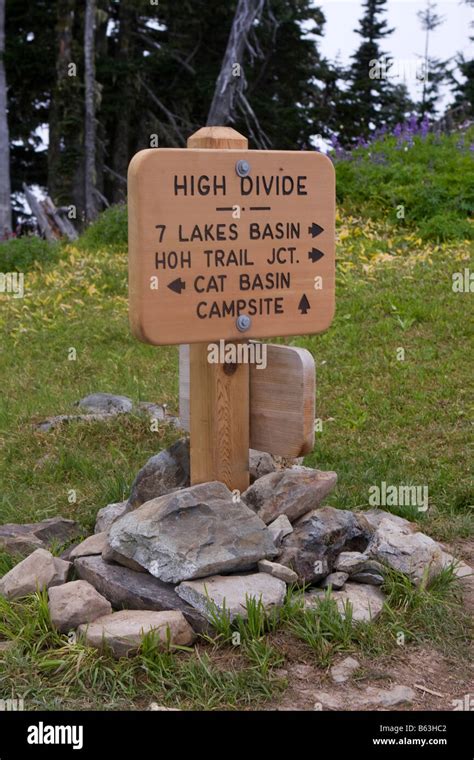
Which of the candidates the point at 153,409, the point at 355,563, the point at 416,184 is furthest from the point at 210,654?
the point at 416,184

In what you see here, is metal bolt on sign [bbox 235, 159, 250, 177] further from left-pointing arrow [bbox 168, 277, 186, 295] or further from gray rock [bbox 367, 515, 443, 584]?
gray rock [bbox 367, 515, 443, 584]

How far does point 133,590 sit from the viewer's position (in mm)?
3666

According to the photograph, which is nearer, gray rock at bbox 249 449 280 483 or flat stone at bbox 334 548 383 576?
flat stone at bbox 334 548 383 576

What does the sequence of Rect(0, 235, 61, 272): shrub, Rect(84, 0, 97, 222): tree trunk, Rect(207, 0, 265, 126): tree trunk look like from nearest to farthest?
Rect(0, 235, 61, 272): shrub → Rect(207, 0, 265, 126): tree trunk → Rect(84, 0, 97, 222): tree trunk

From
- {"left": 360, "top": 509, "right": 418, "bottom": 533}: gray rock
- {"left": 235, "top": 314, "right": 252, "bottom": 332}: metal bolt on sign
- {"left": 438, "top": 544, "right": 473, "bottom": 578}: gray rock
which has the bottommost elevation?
{"left": 438, "top": 544, "right": 473, "bottom": 578}: gray rock

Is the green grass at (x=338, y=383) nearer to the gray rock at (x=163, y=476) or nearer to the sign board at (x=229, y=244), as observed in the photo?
the gray rock at (x=163, y=476)

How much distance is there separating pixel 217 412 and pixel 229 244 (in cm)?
74

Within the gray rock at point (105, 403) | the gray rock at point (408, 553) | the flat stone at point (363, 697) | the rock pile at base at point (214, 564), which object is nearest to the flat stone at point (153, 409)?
the gray rock at point (105, 403)

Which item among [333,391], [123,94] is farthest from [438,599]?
[123,94]

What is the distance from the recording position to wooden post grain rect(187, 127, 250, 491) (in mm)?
4125

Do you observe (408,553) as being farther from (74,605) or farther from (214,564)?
(74,605)

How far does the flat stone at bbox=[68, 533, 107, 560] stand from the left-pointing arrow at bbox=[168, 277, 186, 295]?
44.9 inches

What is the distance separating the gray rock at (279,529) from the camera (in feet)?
13.0

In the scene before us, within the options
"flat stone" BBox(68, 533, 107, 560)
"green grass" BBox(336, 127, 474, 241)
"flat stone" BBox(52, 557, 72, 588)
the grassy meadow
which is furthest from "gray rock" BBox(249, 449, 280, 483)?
"green grass" BBox(336, 127, 474, 241)
